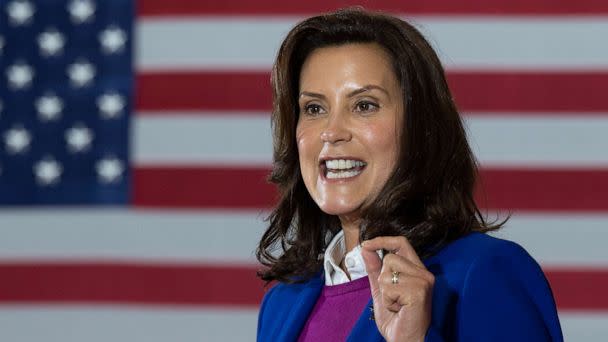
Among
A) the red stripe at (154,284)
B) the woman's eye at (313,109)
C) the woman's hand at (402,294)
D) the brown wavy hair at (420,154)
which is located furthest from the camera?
the red stripe at (154,284)

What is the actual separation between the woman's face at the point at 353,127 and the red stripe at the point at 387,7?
138cm

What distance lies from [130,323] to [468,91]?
118cm

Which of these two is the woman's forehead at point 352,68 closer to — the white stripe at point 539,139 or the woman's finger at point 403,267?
the woman's finger at point 403,267

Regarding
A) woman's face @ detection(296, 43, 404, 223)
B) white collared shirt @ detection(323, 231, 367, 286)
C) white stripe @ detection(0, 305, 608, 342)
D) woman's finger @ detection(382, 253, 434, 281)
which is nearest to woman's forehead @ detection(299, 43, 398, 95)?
woman's face @ detection(296, 43, 404, 223)

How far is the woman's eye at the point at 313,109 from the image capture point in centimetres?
151

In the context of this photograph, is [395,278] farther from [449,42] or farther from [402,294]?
[449,42]

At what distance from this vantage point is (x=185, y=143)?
115 inches

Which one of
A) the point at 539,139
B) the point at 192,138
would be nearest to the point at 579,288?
the point at 539,139

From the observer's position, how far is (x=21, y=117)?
2961mm

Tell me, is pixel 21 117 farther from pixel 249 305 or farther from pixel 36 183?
pixel 249 305

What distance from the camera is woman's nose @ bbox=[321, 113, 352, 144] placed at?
143 cm

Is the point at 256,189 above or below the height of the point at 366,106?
below

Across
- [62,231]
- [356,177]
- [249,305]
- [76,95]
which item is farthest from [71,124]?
[356,177]

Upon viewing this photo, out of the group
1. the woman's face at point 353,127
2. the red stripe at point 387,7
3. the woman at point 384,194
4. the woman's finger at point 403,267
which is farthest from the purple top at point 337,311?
the red stripe at point 387,7
